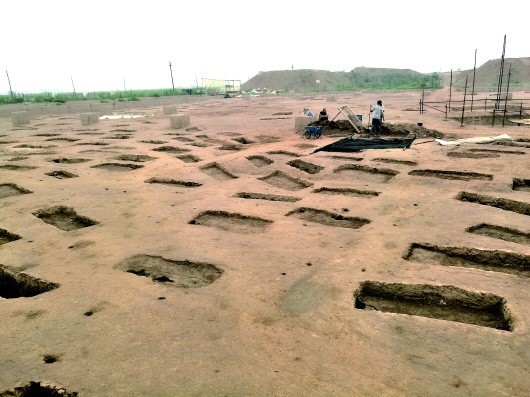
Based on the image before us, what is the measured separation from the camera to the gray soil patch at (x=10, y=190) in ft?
31.7

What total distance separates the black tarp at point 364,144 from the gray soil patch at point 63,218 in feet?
26.4

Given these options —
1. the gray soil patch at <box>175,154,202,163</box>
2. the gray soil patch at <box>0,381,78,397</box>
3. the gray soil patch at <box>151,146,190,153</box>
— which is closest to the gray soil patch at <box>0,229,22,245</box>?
the gray soil patch at <box>0,381,78,397</box>

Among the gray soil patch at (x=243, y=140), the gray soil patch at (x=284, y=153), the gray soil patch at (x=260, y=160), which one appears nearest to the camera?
the gray soil patch at (x=260, y=160)

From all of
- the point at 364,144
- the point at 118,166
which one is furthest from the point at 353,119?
the point at 118,166

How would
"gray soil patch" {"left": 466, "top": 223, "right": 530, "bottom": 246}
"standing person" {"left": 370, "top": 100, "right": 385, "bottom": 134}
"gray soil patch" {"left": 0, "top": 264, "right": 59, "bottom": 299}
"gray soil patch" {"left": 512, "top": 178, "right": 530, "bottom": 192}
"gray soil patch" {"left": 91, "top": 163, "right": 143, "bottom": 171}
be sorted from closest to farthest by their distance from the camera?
"gray soil patch" {"left": 0, "top": 264, "right": 59, "bottom": 299} < "gray soil patch" {"left": 466, "top": 223, "right": 530, "bottom": 246} < "gray soil patch" {"left": 512, "top": 178, "right": 530, "bottom": 192} < "gray soil patch" {"left": 91, "top": 163, "right": 143, "bottom": 171} < "standing person" {"left": 370, "top": 100, "right": 385, "bottom": 134}

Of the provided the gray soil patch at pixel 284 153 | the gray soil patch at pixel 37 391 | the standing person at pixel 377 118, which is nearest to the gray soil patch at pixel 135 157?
the gray soil patch at pixel 284 153

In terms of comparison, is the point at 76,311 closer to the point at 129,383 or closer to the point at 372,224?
the point at 129,383

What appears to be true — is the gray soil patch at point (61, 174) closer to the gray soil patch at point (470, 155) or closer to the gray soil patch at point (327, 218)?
the gray soil patch at point (327, 218)

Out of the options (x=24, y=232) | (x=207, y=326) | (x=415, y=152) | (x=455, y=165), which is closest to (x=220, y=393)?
(x=207, y=326)

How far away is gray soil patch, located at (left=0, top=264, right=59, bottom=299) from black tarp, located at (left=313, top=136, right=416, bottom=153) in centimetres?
991

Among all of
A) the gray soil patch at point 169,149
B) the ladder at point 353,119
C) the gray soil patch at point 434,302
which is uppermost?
the ladder at point 353,119

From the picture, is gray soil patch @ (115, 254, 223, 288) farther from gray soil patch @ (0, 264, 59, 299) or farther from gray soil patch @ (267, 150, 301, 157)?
gray soil patch @ (267, 150, 301, 157)

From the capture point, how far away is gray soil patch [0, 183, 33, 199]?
31.7 feet

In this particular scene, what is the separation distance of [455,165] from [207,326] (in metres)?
9.25
